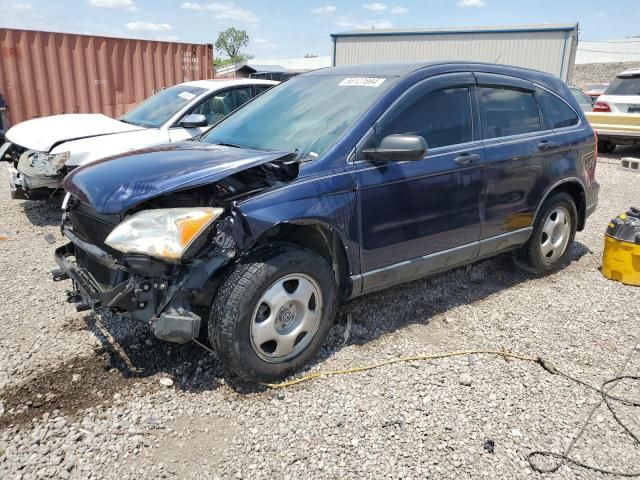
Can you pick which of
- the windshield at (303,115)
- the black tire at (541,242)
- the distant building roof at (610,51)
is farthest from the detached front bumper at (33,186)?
the distant building roof at (610,51)

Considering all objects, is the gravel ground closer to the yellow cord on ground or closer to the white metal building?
the yellow cord on ground

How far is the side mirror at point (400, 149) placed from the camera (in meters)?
3.10

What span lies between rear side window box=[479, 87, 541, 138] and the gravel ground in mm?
1411

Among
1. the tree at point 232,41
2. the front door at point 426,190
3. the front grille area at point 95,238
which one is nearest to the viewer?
the front grille area at point 95,238

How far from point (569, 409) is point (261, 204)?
6.77ft

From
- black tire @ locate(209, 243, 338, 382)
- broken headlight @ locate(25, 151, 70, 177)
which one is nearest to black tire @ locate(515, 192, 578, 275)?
Result: black tire @ locate(209, 243, 338, 382)

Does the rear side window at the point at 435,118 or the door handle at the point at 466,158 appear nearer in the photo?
the rear side window at the point at 435,118

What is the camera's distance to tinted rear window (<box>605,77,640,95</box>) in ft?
36.6

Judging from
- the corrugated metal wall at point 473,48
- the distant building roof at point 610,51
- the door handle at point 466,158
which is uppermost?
the distant building roof at point 610,51

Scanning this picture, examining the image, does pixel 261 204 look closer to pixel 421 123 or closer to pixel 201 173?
pixel 201 173

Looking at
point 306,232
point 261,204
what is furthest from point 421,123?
point 261,204

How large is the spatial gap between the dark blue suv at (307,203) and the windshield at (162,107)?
282 cm

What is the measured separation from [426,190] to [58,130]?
4852 mm

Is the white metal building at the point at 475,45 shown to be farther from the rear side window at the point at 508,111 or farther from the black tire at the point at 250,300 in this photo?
the black tire at the point at 250,300
